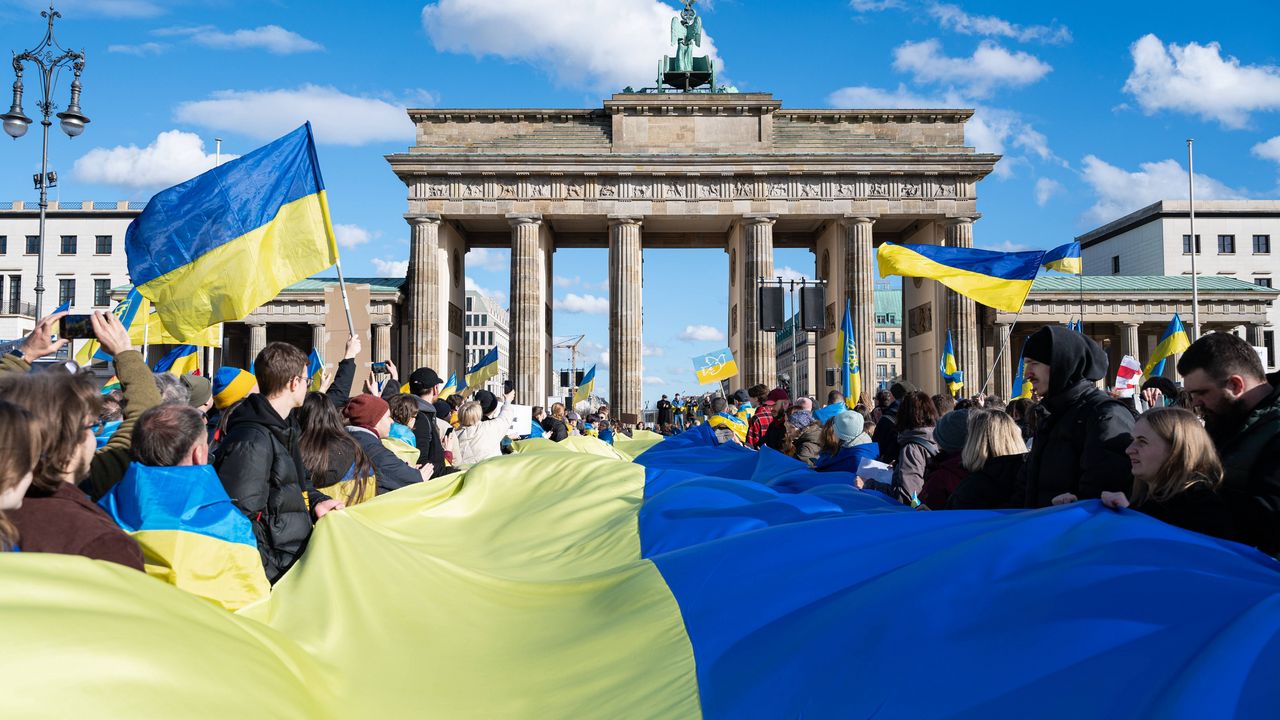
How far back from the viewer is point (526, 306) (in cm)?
4619

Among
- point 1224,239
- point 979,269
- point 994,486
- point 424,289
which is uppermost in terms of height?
point 1224,239

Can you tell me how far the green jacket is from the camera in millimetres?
4426

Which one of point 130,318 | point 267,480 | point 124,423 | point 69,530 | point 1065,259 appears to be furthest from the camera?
point 1065,259

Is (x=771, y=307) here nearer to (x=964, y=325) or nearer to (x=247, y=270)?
(x=247, y=270)

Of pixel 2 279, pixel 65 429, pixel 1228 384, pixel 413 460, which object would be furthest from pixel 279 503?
pixel 2 279

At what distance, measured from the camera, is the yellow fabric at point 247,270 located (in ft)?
24.8

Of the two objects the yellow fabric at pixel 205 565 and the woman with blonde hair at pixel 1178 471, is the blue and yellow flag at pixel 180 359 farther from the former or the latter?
the woman with blonde hair at pixel 1178 471

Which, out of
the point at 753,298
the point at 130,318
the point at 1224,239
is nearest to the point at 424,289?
the point at 753,298

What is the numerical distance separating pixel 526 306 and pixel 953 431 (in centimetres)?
4069

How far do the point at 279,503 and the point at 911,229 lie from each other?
47087 millimetres

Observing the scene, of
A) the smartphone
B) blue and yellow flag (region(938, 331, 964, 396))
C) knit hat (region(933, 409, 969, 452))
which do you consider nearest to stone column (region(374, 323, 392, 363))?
blue and yellow flag (region(938, 331, 964, 396))

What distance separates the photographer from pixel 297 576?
4402 millimetres

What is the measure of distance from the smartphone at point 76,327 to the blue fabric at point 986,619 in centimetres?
342

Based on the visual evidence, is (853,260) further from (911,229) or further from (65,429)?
(65,429)
